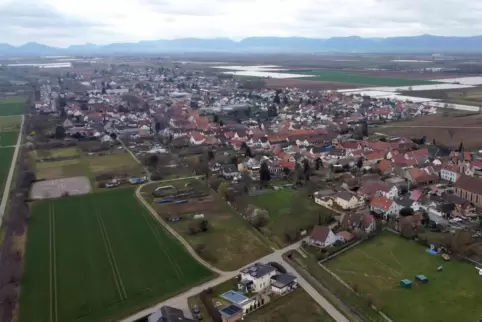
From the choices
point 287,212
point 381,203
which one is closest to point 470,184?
point 381,203

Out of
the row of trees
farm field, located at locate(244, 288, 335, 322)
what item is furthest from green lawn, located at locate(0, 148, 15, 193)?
farm field, located at locate(244, 288, 335, 322)

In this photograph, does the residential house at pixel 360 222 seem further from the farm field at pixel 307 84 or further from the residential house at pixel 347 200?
the farm field at pixel 307 84

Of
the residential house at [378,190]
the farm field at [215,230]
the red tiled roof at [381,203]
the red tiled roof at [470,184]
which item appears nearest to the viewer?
the farm field at [215,230]

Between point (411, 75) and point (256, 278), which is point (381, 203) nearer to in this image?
point (256, 278)

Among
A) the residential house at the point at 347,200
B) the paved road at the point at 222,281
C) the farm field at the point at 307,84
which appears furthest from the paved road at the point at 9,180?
the farm field at the point at 307,84

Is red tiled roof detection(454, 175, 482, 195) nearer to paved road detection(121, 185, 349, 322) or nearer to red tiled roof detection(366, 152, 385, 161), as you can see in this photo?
red tiled roof detection(366, 152, 385, 161)

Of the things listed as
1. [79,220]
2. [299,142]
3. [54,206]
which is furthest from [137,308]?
[299,142]

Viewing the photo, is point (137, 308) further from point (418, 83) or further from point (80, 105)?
point (418, 83)
